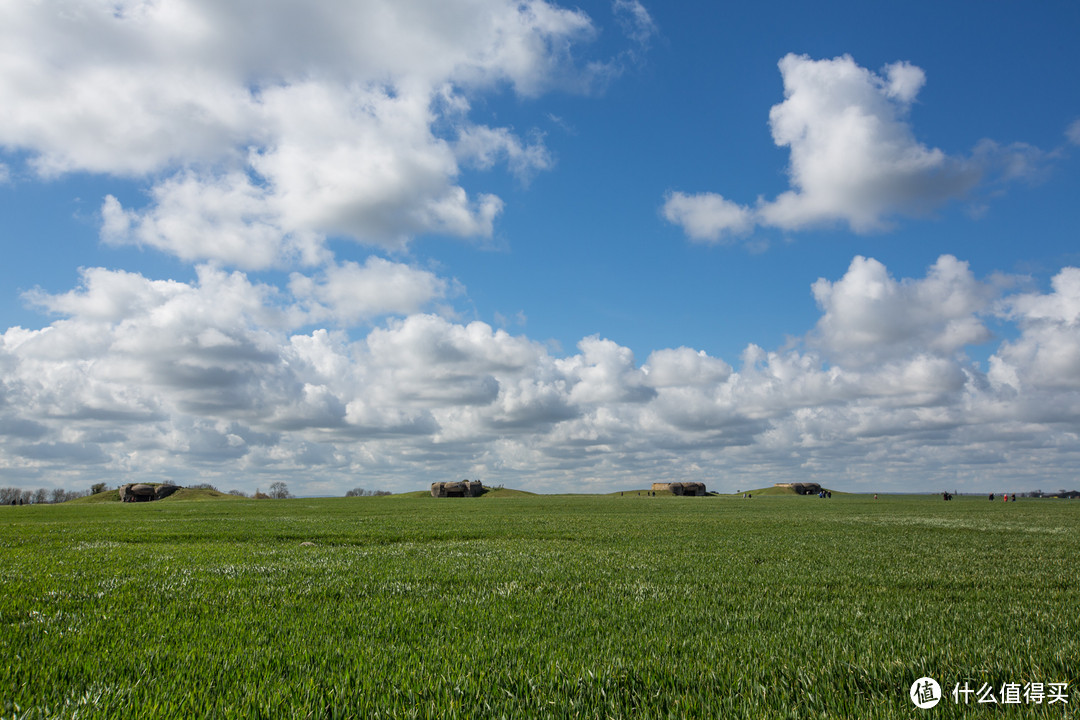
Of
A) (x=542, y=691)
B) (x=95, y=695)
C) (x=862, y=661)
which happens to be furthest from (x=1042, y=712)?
(x=95, y=695)

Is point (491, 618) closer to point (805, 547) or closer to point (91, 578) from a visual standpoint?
point (91, 578)

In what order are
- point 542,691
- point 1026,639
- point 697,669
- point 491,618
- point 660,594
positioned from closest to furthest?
point 542,691
point 697,669
point 1026,639
point 491,618
point 660,594

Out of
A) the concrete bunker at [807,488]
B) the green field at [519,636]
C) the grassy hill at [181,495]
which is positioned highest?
the green field at [519,636]

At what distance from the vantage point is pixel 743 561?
15969 millimetres

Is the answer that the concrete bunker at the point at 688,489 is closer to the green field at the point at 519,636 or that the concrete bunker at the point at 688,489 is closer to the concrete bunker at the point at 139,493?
the concrete bunker at the point at 139,493

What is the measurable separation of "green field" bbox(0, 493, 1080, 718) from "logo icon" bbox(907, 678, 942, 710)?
0.09 metres

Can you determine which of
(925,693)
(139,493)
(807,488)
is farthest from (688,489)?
(925,693)

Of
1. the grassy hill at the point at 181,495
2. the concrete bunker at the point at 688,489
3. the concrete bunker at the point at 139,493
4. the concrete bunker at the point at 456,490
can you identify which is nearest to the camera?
the concrete bunker at the point at 139,493

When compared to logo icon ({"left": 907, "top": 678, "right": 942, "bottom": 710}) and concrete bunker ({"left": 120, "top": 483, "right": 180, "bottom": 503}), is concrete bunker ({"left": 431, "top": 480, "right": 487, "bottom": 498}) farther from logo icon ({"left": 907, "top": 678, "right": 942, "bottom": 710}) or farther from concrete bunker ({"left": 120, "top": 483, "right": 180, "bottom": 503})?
logo icon ({"left": 907, "top": 678, "right": 942, "bottom": 710})

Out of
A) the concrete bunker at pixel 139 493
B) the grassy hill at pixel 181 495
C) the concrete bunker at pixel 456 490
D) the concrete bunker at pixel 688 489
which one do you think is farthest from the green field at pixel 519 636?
the concrete bunker at pixel 688 489

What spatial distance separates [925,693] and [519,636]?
15.0 ft

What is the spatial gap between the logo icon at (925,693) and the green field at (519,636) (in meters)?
0.09

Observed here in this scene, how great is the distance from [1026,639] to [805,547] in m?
13.6

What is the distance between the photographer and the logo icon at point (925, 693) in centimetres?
520
